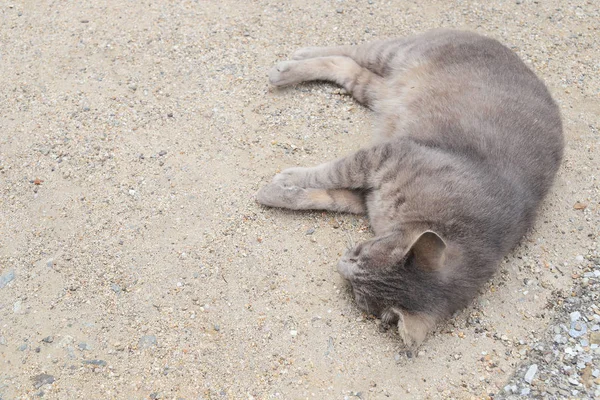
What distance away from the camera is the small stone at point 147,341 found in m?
3.39

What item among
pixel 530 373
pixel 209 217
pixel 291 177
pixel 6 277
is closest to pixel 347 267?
pixel 291 177

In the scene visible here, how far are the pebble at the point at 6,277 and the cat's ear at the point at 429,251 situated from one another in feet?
7.98

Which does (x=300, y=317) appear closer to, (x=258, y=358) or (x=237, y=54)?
(x=258, y=358)

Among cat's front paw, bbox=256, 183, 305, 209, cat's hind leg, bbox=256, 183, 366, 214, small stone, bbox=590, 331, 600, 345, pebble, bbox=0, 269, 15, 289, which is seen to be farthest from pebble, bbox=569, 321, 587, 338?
pebble, bbox=0, 269, 15, 289

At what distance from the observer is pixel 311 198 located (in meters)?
4.10

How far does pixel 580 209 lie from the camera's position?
4289mm

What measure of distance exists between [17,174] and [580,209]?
406 centimetres

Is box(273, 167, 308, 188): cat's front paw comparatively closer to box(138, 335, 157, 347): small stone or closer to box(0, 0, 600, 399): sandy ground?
box(0, 0, 600, 399): sandy ground

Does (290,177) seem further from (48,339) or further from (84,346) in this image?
(48,339)

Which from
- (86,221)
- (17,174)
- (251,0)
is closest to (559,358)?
(86,221)

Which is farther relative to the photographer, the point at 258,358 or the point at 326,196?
the point at 326,196

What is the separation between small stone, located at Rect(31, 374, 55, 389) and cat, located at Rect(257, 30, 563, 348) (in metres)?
1.73

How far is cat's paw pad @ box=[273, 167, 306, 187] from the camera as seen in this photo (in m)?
4.16

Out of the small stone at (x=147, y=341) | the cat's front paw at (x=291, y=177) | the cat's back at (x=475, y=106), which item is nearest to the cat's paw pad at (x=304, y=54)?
the cat's back at (x=475, y=106)
